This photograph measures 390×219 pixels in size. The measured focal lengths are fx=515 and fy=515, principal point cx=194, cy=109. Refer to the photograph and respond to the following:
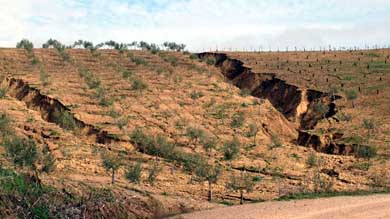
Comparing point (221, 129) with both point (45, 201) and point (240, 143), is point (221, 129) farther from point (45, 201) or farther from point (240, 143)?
point (45, 201)

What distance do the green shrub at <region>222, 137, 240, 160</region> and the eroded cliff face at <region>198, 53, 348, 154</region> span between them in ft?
26.0

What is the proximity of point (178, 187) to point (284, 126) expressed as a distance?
17325 millimetres

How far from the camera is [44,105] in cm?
3228

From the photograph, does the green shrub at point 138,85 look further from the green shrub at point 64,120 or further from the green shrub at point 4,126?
the green shrub at point 4,126

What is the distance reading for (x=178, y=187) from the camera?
71.4 feet

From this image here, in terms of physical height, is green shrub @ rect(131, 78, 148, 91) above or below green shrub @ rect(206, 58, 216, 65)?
below

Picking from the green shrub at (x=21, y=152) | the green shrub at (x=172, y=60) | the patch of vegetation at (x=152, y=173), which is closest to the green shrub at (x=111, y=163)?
the patch of vegetation at (x=152, y=173)

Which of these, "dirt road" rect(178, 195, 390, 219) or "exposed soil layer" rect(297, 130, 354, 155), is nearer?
"dirt road" rect(178, 195, 390, 219)

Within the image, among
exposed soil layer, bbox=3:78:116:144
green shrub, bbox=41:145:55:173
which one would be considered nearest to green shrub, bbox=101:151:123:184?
green shrub, bbox=41:145:55:173

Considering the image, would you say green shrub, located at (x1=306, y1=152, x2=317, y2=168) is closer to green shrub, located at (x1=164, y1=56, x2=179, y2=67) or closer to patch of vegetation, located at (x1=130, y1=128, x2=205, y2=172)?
patch of vegetation, located at (x1=130, y1=128, x2=205, y2=172)

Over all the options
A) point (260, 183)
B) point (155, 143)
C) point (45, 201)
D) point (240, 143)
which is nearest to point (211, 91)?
point (240, 143)

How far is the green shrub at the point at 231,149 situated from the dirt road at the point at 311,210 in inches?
387

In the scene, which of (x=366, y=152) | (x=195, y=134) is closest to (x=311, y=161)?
(x=366, y=152)

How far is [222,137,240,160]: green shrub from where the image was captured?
26.8 metres
